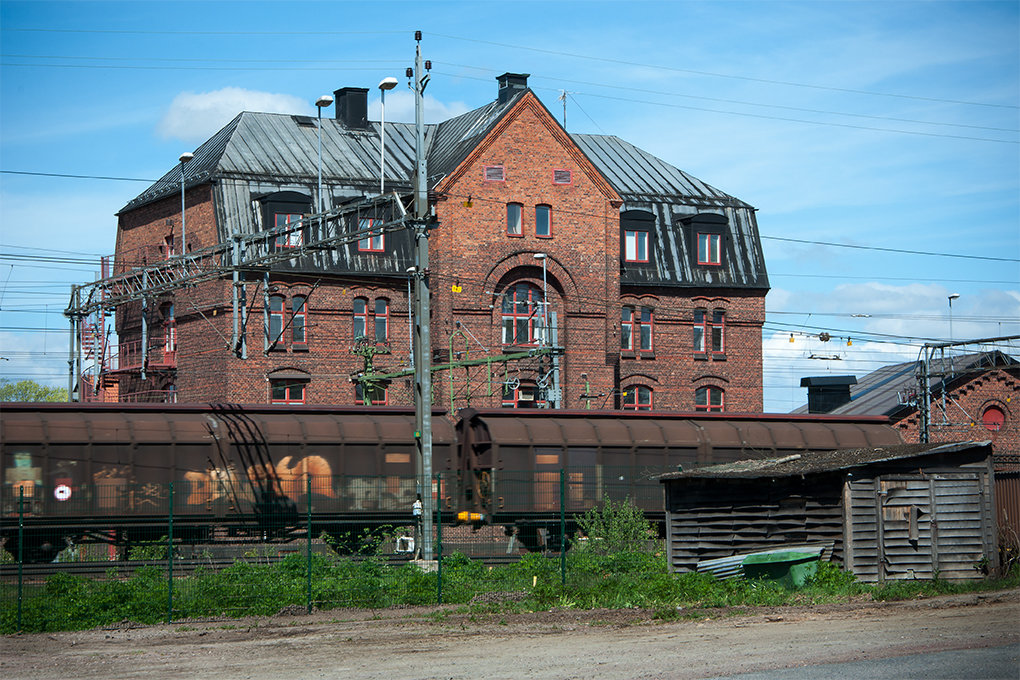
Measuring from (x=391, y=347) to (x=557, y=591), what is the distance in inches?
951

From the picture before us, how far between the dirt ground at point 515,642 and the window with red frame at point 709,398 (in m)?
28.1

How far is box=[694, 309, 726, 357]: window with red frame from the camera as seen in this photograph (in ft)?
157

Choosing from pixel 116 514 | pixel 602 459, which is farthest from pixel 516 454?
pixel 116 514

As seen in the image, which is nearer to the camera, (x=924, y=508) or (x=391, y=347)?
(x=924, y=508)

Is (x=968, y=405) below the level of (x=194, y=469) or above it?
above

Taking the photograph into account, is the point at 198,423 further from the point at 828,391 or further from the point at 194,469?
the point at 828,391

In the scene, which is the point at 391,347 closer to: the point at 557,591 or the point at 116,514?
the point at 116,514

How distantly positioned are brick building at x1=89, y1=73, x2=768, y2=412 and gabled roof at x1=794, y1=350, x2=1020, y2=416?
9.34 meters

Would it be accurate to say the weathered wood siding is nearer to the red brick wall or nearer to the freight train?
the freight train

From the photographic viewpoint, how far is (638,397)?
46906mm

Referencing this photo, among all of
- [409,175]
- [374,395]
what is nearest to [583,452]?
[374,395]

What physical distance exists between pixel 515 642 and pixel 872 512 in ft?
26.3

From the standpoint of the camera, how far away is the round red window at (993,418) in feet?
174

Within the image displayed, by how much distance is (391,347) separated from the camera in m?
43.0
